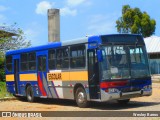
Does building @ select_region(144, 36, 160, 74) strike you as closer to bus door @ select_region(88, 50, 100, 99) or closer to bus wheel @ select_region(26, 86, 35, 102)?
bus wheel @ select_region(26, 86, 35, 102)

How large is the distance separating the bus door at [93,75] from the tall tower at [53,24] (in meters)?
11.7

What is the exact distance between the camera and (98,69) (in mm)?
16484

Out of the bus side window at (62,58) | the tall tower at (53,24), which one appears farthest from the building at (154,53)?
the bus side window at (62,58)

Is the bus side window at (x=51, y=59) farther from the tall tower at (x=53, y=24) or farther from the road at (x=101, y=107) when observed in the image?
the tall tower at (x=53, y=24)

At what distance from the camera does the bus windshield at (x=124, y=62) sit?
53.7 ft

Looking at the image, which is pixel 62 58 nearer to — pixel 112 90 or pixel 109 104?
pixel 109 104

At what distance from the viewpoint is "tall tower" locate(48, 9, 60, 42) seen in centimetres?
2841

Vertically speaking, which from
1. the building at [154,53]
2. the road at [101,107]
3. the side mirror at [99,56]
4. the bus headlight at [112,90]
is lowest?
the road at [101,107]

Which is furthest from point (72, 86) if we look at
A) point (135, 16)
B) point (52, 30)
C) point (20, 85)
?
point (135, 16)

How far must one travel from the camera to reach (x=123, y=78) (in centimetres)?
1656

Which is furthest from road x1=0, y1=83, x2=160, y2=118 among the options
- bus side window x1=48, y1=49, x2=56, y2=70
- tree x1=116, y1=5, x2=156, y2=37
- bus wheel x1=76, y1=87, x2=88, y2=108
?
tree x1=116, y1=5, x2=156, y2=37

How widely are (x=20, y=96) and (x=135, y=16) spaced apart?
143 feet

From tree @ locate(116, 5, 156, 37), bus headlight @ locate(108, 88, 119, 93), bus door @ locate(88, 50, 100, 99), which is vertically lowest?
bus headlight @ locate(108, 88, 119, 93)

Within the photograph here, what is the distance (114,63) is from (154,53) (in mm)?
37769
